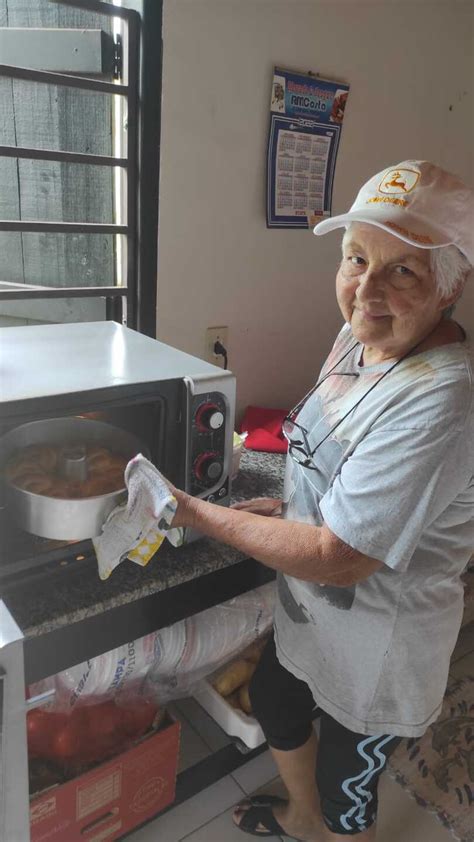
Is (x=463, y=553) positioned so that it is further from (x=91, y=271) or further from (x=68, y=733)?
(x=91, y=271)

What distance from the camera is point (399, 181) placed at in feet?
2.63

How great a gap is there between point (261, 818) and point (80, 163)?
1.50 metres

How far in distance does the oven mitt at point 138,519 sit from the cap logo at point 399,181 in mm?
492

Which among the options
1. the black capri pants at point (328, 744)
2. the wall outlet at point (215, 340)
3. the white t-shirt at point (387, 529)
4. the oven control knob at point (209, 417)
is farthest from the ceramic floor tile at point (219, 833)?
the wall outlet at point (215, 340)

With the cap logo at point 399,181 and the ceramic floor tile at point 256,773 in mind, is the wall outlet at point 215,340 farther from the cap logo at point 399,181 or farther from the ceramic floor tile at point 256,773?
the ceramic floor tile at point 256,773

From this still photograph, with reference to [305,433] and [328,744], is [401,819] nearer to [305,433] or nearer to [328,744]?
[328,744]

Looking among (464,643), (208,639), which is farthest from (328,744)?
(464,643)

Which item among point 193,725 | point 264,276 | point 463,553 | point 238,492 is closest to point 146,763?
point 193,725

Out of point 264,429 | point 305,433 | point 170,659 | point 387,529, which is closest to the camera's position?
point 387,529

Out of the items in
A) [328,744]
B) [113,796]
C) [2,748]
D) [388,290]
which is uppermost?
[388,290]

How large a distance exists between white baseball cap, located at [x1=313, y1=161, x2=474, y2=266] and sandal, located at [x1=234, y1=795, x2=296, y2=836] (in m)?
1.26

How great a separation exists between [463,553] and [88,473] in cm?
59

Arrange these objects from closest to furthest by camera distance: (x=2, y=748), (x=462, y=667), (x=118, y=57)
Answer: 1. (x=2, y=748)
2. (x=118, y=57)
3. (x=462, y=667)

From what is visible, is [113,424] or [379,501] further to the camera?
[113,424]
